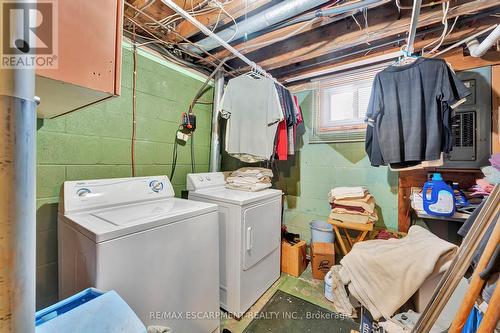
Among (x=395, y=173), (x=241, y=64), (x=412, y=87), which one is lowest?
(x=395, y=173)

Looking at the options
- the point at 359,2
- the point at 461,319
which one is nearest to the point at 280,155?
the point at 359,2

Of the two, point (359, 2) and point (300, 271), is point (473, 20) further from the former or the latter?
point (300, 271)

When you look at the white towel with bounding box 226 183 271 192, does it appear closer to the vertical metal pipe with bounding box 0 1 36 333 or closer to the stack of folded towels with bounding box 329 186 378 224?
the stack of folded towels with bounding box 329 186 378 224

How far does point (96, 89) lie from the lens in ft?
2.66

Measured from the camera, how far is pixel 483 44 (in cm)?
143

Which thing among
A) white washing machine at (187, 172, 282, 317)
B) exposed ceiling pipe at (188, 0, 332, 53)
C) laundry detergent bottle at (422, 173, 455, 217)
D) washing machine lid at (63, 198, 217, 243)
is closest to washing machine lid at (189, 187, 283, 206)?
white washing machine at (187, 172, 282, 317)

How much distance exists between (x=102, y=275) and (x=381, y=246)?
1.64 meters

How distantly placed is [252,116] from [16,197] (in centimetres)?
179

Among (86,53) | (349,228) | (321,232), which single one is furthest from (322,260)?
(86,53)

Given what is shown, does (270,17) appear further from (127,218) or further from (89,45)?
(127,218)

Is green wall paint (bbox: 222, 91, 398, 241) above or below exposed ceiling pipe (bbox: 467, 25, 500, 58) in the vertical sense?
below

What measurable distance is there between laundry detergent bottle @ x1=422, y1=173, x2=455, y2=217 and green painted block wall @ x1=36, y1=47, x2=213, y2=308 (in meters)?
A: 2.22

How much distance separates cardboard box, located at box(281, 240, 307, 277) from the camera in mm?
→ 2273

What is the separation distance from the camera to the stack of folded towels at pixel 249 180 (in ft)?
6.97
